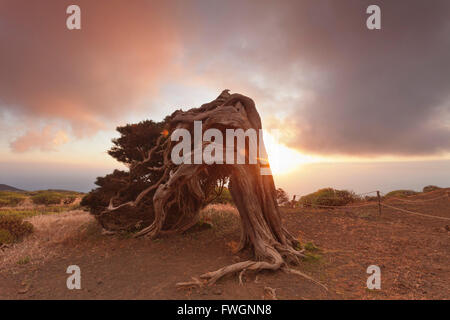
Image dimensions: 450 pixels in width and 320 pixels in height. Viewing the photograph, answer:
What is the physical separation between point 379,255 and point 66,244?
12095 mm

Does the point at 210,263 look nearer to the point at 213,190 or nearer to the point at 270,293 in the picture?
the point at 270,293

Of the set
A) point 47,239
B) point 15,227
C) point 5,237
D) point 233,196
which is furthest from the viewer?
point 15,227

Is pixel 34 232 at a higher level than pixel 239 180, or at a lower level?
lower

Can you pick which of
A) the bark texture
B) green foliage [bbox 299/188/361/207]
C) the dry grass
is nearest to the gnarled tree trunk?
the bark texture

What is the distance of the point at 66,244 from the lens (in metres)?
8.56

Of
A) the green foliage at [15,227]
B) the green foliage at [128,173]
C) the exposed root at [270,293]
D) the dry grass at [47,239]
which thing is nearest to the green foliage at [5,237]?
the green foliage at [15,227]

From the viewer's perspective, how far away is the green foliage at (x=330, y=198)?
18.9 metres

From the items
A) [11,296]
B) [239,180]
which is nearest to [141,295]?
[11,296]

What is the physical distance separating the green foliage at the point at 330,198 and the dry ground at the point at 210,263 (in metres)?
7.15

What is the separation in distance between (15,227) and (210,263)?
31.0ft

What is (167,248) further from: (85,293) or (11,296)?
(11,296)

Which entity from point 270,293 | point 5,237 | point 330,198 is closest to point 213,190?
point 270,293

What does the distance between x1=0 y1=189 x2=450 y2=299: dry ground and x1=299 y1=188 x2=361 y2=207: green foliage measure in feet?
23.5

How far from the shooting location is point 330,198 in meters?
18.6
